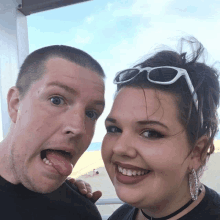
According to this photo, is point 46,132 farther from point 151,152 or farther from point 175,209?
point 175,209

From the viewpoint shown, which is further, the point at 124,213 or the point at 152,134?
the point at 124,213

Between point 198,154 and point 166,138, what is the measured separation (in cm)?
21

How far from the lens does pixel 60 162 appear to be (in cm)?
102

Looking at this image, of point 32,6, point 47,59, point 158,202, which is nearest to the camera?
point 158,202

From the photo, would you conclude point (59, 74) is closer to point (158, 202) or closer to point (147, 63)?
point (147, 63)

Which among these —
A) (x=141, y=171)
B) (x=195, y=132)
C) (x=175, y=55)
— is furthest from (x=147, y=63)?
(x=141, y=171)

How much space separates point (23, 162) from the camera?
0.97 meters

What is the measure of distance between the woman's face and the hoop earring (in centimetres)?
2

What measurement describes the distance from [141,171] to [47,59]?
2.38ft

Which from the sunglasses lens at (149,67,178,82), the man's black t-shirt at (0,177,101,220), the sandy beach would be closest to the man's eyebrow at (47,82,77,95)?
the sunglasses lens at (149,67,178,82)

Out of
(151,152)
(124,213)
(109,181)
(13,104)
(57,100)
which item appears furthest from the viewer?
(109,181)

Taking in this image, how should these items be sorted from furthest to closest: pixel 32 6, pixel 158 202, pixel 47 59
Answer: pixel 32 6
pixel 47 59
pixel 158 202

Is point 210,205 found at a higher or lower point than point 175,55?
lower

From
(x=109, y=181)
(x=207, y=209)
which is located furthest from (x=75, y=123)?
(x=109, y=181)
